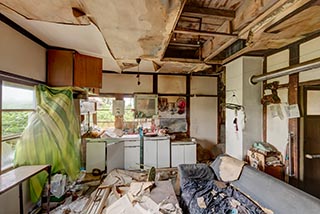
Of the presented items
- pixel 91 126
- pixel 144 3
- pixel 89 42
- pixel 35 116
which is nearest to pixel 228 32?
pixel 144 3

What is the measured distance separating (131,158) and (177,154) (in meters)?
1.14

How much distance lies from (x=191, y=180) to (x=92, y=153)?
2556mm

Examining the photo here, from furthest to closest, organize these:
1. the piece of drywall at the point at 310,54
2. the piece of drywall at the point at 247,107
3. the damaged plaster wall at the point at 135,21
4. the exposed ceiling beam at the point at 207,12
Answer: the piece of drywall at the point at 247,107, the piece of drywall at the point at 310,54, the exposed ceiling beam at the point at 207,12, the damaged plaster wall at the point at 135,21

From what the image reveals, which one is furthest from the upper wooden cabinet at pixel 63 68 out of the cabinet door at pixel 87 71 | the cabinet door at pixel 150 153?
the cabinet door at pixel 150 153

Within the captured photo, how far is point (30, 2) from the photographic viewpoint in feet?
4.99

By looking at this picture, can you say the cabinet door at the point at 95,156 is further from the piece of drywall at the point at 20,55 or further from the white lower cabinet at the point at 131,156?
the piece of drywall at the point at 20,55

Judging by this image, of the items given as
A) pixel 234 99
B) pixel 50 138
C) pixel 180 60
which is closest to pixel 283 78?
pixel 234 99

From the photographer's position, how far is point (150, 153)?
4770 millimetres

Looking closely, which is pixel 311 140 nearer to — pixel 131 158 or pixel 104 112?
pixel 131 158

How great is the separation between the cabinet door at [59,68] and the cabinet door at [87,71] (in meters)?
0.10

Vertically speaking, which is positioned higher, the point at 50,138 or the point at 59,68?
the point at 59,68

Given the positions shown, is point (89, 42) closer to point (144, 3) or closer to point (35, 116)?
point (35, 116)

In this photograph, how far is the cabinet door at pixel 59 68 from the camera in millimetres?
3346

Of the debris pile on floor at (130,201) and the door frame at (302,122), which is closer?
the debris pile on floor at (130,201)
